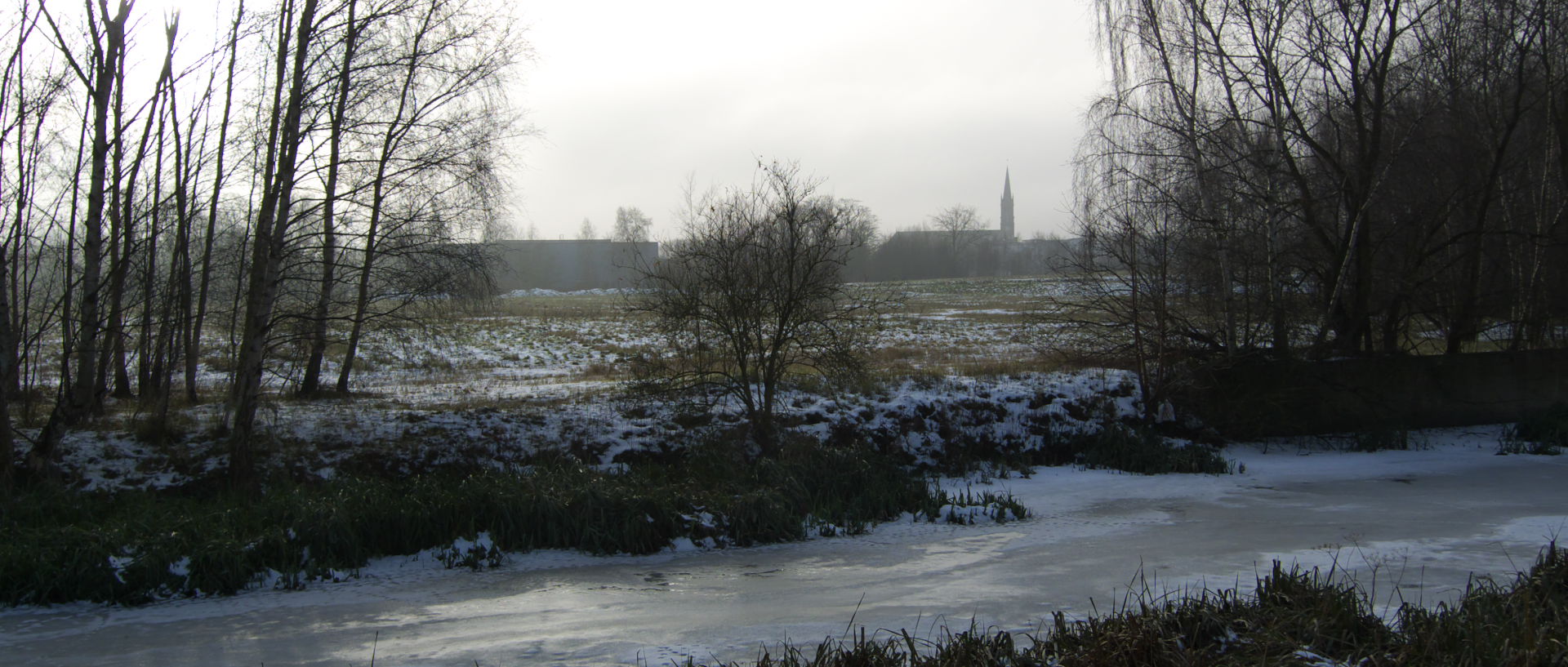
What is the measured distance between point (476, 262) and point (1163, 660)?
1252 centimetres

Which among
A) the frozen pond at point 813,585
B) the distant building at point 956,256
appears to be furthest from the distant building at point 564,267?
the frozen pond at point 813,585

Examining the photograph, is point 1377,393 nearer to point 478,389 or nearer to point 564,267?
point 478,389

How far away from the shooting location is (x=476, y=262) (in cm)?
1491

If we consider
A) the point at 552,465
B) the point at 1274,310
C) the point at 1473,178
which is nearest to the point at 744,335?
the point at 552,465

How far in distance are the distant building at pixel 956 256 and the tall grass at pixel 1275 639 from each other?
4530 cm

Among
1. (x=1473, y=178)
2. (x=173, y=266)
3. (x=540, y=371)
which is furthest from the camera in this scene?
(x=540, y=371)

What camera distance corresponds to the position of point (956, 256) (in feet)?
237

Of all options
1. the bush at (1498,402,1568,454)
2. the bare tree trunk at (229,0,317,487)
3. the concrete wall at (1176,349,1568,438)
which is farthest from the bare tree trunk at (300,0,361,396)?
the bush at (1498,402,1568,454)

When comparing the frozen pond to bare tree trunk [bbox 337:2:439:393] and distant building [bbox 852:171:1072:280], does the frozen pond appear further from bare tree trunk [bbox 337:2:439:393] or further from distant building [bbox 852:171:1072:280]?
distant building [bbox 852:171:1072:280]

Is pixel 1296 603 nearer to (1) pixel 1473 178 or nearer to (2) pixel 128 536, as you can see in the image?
(2) pixel 128 536

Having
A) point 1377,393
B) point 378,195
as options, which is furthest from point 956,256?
point 378,195

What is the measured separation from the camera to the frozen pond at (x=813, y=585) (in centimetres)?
648

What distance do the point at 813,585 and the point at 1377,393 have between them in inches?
533

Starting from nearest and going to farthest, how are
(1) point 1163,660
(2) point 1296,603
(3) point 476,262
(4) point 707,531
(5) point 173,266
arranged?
(1) point 1163,660, (2) point 1296,603, (4) point 707,531, (5) point 173,266, (3) point 476,262
